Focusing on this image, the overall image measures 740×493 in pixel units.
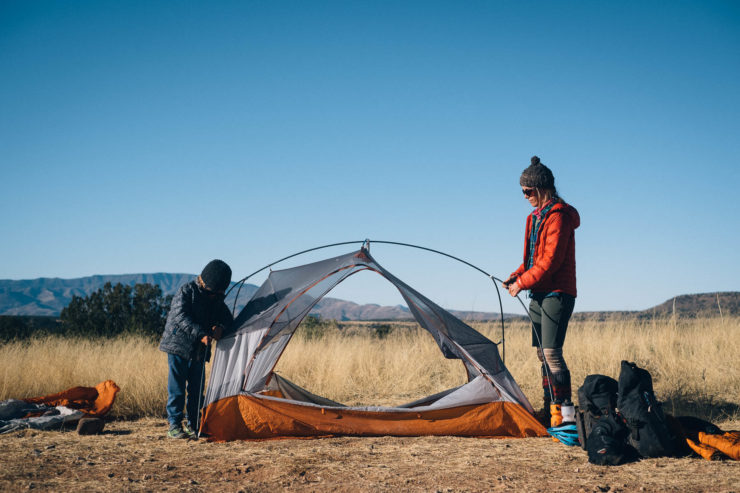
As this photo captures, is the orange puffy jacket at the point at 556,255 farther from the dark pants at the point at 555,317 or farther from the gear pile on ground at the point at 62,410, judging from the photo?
the gear pile on ground at the point at 62,410

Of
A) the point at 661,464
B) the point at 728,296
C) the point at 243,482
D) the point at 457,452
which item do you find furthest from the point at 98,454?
the point at 728,296

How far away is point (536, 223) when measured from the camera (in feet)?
15.2

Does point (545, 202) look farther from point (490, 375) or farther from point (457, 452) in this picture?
point (457, 452)

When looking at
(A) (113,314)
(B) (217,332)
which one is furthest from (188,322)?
(A) (113,314)

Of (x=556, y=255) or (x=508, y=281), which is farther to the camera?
(x=508, y=281)

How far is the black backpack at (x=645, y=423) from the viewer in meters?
3.67

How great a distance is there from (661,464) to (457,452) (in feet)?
4.65

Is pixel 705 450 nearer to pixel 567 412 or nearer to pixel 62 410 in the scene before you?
pixel 567 412

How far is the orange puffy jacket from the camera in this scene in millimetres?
4309

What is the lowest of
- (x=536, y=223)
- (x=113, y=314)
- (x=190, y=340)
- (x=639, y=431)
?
(x=639, y=431)

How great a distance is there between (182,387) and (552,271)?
3.36 m

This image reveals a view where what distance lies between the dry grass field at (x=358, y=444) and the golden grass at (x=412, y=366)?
23 mm

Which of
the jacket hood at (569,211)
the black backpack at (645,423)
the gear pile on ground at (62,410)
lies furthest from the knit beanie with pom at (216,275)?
the black backpack at (645,423)

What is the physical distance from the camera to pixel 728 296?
1261 inches
